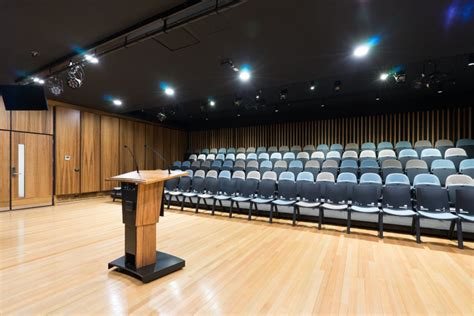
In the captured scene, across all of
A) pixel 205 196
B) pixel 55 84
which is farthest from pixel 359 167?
pixel 55 84

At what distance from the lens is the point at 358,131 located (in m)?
8.69

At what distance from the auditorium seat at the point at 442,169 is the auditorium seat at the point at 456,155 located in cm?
56

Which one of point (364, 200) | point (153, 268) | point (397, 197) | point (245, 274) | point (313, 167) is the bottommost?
point (245, 274)

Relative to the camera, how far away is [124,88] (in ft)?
21.2

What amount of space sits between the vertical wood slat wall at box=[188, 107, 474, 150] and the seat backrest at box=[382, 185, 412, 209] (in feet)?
14.8

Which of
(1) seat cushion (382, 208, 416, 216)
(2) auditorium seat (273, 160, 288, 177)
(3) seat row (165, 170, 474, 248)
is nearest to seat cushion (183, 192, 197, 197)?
(3) seat row (165, 170, 474, 248)

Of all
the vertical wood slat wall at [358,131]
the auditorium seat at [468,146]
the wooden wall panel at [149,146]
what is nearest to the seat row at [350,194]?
the auditorium seat at [468,146]

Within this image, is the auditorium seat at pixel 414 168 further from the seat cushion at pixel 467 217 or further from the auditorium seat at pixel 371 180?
the seat cushion at pixel 467 217

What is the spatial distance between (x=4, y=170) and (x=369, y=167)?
9.63 metres

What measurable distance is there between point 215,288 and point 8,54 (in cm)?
555

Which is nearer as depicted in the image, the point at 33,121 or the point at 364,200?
the point at 364,200

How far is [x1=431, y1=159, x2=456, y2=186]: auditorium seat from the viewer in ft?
16.6

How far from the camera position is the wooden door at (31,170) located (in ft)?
22.1

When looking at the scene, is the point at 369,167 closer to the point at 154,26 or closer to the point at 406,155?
the point at 406,155
